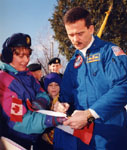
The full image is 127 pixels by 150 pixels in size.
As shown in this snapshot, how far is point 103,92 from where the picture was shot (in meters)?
1.51

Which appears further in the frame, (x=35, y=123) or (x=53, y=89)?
(x=53, y=89)

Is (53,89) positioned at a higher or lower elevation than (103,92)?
Answer: lower

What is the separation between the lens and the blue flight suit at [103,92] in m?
1.37

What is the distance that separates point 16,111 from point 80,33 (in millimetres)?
1117

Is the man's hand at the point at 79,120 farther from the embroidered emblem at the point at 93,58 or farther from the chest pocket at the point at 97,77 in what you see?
the embroidered emblem at the point at 93,58

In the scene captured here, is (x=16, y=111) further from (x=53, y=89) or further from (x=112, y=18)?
(x=112, y=18)

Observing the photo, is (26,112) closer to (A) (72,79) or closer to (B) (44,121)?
(B) (44,121)

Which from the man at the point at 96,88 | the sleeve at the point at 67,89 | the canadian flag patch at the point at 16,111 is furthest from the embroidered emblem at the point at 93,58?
the canadian flag patch at the point at 16,111

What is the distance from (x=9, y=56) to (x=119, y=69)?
1.28 metres

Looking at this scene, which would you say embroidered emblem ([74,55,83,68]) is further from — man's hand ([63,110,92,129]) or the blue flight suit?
man's hand ([63,110,92,129])

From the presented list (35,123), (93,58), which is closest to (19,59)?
(35,123)

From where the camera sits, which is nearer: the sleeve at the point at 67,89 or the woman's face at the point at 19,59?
the woman's face at the point at 19,59

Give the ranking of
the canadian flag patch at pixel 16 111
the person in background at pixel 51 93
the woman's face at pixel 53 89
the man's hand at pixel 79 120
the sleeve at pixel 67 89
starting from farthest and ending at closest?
the woman's face at pixel 53 89, the person in background at pixel 51 93, the sleeve at pixel 67 89, the canadian flag patch at pixel 16 111, the man's hand at pixel 79 120

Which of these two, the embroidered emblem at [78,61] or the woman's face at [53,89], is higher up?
the embroidered emblem at [78,61]
